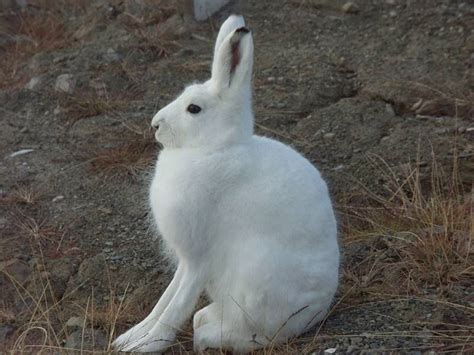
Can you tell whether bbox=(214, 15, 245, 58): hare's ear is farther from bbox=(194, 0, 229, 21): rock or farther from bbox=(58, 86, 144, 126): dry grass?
bbox=(194, 0, 229, 21): rock

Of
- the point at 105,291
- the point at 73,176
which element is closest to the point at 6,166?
the point at 73,176

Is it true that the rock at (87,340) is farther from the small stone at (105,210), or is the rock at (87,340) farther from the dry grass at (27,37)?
the dry grass at (27,37)

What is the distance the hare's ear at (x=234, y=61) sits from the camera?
2.66 metres

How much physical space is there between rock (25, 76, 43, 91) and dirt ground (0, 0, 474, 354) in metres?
0.01

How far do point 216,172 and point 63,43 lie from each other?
3.74 m

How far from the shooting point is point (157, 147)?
466 centimetres

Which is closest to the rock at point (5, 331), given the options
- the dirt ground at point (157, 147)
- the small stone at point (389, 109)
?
the dirt ground at point (157, 147)

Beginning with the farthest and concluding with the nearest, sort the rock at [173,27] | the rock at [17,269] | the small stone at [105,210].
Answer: the rock at [173,27]
the small stone at [105,210]
the rock at [17,269]

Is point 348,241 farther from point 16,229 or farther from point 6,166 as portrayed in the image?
point 6,166

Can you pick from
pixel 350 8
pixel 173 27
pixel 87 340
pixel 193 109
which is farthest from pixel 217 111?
pixel 350 8

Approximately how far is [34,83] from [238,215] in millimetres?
3194

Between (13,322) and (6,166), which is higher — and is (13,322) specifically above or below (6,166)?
below

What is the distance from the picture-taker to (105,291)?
11.9 feet

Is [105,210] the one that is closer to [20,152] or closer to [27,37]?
[20,152]
